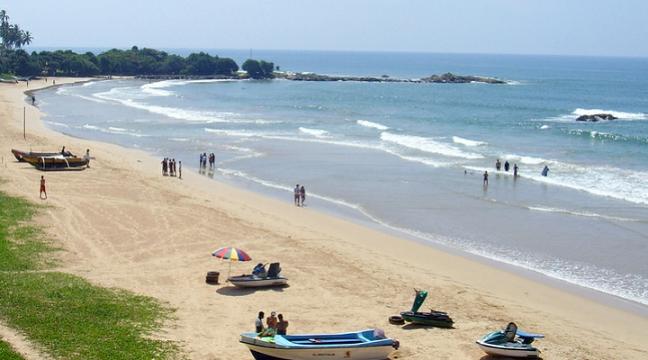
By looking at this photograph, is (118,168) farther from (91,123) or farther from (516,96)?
(516,96)

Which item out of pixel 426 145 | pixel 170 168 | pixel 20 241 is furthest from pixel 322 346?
pixel 426 145

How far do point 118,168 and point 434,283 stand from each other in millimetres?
21928

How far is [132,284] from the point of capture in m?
20.0

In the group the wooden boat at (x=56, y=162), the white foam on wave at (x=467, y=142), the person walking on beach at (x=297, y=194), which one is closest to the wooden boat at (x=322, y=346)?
the person walking on beach at (x=297, y=194)

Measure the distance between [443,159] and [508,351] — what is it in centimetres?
3107

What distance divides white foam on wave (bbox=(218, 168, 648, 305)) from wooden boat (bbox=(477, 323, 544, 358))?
6.22 m

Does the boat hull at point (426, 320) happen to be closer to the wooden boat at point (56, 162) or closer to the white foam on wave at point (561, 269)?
the white foam on wave at point (561, 269)

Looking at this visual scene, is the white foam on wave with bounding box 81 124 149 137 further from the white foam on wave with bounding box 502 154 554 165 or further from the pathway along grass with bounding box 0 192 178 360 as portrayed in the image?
the pathway along grass with bounding box 0 192 178 360

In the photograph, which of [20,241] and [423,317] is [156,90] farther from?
[423,317]

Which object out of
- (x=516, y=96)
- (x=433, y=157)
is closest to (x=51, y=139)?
(x=433, y=157)

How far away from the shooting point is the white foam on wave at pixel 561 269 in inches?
859

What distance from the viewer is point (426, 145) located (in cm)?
5250

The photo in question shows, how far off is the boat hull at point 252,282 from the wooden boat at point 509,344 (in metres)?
6.23

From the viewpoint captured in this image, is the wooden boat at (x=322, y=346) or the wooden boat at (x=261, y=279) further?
the wooden boat at (x=261, y=279)
